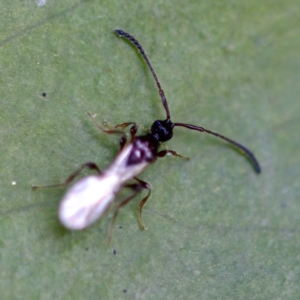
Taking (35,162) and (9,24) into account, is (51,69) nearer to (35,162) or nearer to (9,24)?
(9,24)

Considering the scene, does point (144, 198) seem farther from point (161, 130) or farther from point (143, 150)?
point (161, 130)

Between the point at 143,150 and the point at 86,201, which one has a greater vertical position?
the point at 86,201

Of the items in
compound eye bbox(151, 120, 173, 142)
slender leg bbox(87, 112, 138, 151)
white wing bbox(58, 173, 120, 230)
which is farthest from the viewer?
compound eye bbox(151, 120, 173, 142)

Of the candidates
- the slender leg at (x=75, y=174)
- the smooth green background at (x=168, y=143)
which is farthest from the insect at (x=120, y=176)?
the smooth green background at (x=168, y=143)

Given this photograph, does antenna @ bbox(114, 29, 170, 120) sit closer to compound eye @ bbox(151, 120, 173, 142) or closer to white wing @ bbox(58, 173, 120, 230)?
compound eye @ bbox(151, 120, 173, 142)

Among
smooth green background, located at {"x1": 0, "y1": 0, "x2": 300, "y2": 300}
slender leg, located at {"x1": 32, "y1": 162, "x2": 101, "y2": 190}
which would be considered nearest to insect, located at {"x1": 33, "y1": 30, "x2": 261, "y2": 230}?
slender leg, located at {"x1": 32, "y1": 162, "x2": 101, "y2": 190}

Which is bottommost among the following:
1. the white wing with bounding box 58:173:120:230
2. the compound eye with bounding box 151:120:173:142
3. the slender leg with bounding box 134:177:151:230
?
the slender leg with bounding box 134:177:151:230

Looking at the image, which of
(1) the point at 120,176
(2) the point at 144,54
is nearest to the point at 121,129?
(1) the point at 120,176
